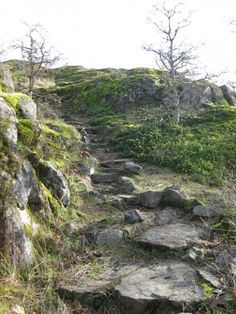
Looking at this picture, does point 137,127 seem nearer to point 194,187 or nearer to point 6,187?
point 194,187

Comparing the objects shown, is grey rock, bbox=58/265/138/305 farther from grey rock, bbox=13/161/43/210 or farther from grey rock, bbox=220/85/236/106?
grey rock, bbox=220/85/236/106

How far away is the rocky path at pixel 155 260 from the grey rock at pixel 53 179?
0.69 meters

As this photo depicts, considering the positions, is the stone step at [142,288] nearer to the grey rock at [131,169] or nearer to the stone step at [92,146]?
the grey rock at [131,169]

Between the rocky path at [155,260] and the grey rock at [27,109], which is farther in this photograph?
the grey rock at [27,109]

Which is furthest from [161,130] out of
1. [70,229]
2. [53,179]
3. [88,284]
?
[88,284]

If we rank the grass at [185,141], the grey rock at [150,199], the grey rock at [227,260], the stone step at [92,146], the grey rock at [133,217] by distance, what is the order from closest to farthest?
the grey rock at [227,260], the grey rock at [133,217], the grey rock at [150,199], the grass at [185,141], the stone step at [92,146]

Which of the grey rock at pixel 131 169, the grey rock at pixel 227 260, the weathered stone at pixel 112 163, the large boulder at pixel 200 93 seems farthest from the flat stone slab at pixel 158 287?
the large boulder at pixel 200 93

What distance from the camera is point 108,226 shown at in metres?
6.39

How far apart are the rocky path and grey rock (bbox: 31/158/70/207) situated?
2.27 feet

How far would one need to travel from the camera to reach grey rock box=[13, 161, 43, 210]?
519 centimetres

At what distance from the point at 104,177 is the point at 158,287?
462 cm

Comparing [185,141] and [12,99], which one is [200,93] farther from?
[12,99]

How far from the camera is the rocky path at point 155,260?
4480 millimetres

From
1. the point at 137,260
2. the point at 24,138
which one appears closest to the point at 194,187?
the point at 137,260
